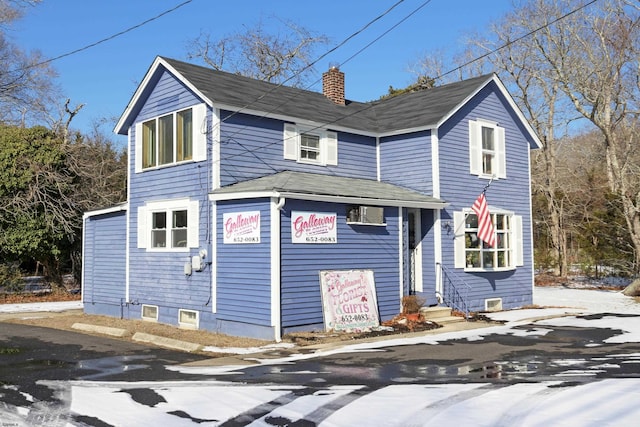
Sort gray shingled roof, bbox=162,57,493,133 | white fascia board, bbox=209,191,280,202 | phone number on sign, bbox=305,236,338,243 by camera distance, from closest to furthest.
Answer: white fascia board, bbox=209,191,280,202, phone number on sign, bbox=305,236,338,243, gray shingled roof, bbox=162,57,493,133

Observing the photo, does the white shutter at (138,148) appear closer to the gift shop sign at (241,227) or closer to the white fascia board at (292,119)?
the white fascia board at (292,119)

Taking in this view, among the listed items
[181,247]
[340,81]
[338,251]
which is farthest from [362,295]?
[340,81]

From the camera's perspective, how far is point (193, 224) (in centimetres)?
1658

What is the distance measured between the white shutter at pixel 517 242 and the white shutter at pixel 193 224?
10632 millimetres

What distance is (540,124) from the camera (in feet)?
126

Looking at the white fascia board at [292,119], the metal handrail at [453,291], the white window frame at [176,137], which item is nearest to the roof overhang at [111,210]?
the white window frame at [176,137]

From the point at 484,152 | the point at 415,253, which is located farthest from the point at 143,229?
the point at 484,152

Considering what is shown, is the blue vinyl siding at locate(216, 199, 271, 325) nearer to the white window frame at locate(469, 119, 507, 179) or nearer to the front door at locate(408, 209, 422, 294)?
the front door at locate(408, 209, 422, 294)

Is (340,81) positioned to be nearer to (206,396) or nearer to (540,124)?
(206,396)

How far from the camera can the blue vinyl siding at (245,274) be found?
1421 centimetres

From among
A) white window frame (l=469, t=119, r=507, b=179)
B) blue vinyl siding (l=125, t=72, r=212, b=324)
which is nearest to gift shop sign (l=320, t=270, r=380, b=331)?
blue vinyl siding (l=125, t=72, r=212, b=324)

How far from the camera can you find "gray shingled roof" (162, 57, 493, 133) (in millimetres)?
17484

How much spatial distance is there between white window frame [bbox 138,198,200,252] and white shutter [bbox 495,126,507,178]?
10299 mm

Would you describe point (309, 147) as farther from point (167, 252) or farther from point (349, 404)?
point (349, 404)
